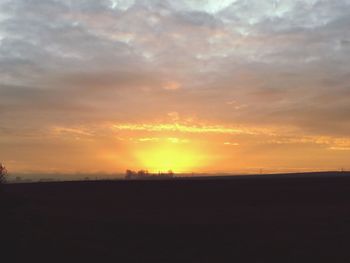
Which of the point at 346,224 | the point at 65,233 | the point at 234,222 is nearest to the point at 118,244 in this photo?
the point at 65,233

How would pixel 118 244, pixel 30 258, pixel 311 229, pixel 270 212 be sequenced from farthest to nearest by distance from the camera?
pixel 270 212, pixel 311 229, pixel 118 244, pixel 30 258

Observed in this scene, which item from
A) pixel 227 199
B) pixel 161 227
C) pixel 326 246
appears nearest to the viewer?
pixel 326 246

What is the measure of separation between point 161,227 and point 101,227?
4.54m

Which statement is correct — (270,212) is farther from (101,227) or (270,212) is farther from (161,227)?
(101,227)

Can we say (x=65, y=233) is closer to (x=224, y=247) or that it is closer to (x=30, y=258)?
(x=30, y=258)

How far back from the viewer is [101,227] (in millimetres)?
39125

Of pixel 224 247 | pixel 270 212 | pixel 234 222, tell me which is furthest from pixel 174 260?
pixel 270 212

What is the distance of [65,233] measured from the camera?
36438 millimetres

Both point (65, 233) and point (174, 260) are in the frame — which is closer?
point (174, 260)

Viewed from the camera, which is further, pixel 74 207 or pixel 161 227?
pixel 74 207

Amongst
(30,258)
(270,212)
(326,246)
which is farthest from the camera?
(270,212)

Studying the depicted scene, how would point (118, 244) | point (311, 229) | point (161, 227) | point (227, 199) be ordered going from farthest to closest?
Result: point (227, 199)
point (161, 227)
point (311, 229)
point (118, 244)

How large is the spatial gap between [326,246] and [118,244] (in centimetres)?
1251

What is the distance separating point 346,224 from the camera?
38.2 metres
